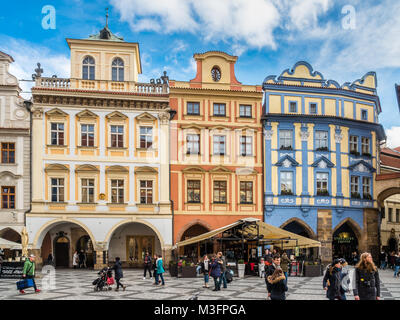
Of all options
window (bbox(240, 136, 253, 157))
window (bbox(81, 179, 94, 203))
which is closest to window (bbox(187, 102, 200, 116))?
window (bbox(240, 136, 253, 157))

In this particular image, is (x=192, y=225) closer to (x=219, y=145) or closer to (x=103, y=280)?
(x=219, y=145)

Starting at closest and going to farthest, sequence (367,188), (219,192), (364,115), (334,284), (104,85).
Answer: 1. (334,284)
2. (104,85)
3. (219,192)
4. (367,188)
5. (364,115)

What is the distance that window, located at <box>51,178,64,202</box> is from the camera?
30.1 meters

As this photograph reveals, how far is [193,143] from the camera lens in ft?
105

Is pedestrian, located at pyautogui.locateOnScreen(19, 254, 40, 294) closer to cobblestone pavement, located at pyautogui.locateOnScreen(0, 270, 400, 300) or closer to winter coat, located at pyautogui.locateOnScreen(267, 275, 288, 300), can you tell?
cobblestone pavement, located at pyautogui.locateOnScreen(0, 270, 400, 300)

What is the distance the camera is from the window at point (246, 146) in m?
32.7

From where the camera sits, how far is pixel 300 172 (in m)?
33.0

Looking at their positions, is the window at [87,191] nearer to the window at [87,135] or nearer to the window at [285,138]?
the window at [87,135]

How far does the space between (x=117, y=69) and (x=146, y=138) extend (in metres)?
5.38

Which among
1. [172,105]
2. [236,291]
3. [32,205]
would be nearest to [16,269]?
[32,205]

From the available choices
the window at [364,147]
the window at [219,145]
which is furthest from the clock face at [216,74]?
the window at [364,147]

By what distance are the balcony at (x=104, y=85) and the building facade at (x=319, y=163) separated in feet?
26.9

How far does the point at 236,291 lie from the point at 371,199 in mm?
20426

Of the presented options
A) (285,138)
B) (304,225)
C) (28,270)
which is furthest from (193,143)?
(28,270)
